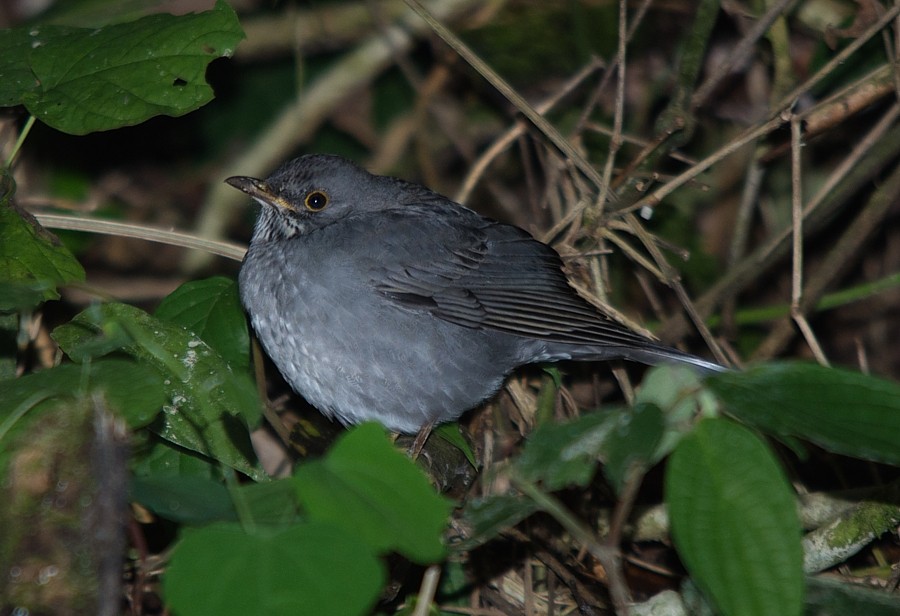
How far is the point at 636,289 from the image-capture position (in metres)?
6.14

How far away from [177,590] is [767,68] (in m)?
5.32

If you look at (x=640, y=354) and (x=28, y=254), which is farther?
(x=640, y=354)

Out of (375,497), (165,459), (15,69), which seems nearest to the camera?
(375,497)

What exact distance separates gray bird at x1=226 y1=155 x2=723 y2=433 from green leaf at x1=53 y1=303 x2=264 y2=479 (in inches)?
25.2

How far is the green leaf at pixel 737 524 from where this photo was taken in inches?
91.1

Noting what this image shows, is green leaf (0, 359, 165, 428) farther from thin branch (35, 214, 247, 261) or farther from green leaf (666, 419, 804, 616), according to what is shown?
green leaf (666, 419, 804, 616)

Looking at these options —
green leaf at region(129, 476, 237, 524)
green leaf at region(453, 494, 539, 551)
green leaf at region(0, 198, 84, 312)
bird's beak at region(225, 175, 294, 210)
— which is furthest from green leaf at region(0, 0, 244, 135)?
green leaf at region(453, 494, 539, 551)

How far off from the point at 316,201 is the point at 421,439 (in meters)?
1.32

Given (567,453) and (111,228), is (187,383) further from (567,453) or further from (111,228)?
(567,453)

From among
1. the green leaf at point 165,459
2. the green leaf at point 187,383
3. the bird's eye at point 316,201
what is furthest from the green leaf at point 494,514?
the bird's eye at point 316,201

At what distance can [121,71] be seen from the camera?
3922mm

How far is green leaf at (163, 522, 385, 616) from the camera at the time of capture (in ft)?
7.22

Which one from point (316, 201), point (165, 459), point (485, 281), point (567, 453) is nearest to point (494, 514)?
point (567, 453)

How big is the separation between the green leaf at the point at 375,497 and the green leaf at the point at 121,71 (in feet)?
6.12
